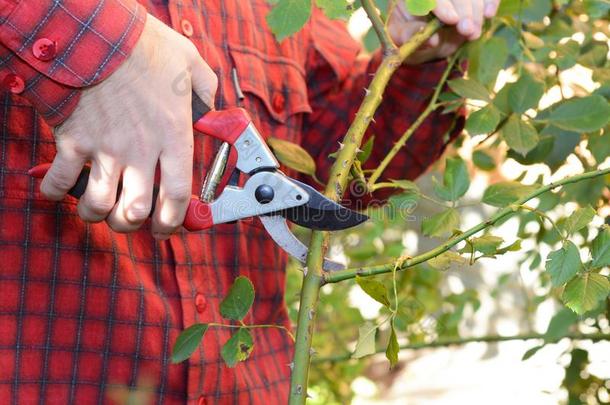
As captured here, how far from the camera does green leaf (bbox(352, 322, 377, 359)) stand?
2.83ft

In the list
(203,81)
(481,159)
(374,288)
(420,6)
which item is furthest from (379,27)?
(481,159)

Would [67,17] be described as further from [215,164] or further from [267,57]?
[267,57]

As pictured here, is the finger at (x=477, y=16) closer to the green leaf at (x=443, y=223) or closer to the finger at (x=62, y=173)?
the green leaf at (x=443, y=223)

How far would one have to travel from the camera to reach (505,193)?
40.0 inches

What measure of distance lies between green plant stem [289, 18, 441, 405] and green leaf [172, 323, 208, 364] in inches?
4.3


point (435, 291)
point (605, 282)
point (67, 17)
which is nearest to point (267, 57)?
point (67, 17)

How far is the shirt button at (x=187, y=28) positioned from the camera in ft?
3.69

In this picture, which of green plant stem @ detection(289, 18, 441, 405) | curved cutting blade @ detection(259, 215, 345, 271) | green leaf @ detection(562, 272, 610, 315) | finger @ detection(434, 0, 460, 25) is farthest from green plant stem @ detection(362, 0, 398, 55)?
green leaf @ detection(562, 272, 610, 315)

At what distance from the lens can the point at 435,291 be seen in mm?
2230

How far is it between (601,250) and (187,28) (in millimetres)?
545

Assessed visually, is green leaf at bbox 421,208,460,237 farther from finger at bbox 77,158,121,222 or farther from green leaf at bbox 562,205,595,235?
finger at bbox 77,158,121,222

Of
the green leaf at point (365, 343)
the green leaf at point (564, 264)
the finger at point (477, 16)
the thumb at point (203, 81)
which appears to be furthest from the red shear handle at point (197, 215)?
the finger at point (477, 16)

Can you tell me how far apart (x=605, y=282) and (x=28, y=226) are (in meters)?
0.61

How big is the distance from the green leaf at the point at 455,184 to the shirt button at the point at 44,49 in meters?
0.42
